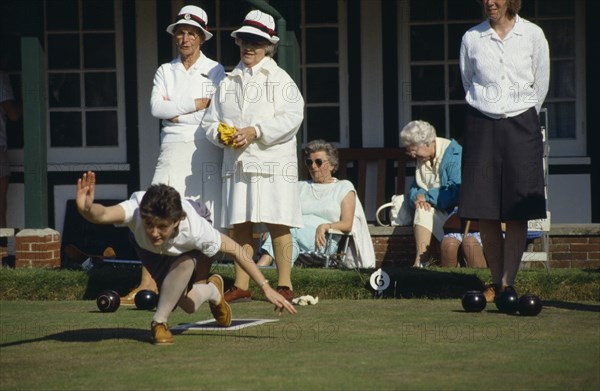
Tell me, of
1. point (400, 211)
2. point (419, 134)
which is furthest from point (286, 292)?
point (400, 211)

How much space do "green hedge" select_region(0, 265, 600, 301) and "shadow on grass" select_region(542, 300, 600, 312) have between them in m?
0.34

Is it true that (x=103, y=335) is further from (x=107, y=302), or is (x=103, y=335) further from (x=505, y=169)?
(x=505, y=169)

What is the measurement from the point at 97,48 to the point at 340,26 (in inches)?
103

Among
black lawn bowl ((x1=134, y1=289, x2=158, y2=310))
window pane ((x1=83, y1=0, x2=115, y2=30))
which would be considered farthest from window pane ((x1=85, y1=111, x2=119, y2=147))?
black lawn bowl ((x1=134, y1=289, x2=158, y2=310))

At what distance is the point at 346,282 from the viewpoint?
365 inches

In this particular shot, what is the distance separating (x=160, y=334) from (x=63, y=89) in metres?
7.05

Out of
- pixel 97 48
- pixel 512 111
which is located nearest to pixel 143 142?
pixel 97 48

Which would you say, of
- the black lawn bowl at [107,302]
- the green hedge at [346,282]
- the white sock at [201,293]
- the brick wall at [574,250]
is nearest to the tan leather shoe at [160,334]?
the white sock at [201,293]

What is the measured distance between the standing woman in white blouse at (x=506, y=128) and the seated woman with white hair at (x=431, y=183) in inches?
99.0

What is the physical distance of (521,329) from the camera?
23.1ft

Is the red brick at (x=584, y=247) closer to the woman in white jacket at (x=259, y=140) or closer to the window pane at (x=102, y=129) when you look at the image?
the woman in white jacket at (x=259, y=140)

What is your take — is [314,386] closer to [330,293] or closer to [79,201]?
[79,201]

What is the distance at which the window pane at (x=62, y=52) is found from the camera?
43.3 feet

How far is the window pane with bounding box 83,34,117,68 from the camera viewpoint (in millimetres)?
13109
